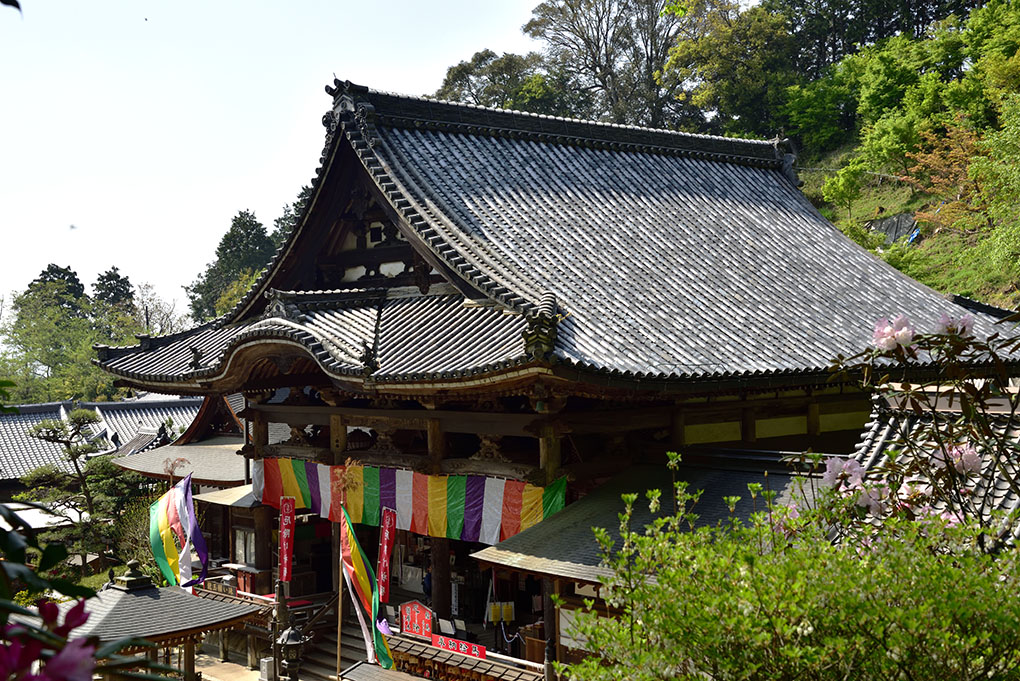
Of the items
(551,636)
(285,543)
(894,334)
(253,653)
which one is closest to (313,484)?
(285,543)

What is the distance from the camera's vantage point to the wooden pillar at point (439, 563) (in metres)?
13.2

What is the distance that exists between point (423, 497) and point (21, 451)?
30372 mm

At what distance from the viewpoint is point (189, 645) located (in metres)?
12.5

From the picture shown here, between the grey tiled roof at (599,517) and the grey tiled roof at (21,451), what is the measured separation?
101 ft

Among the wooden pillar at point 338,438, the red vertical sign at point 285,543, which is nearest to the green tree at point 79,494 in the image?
the red vertical sign at point 285,543

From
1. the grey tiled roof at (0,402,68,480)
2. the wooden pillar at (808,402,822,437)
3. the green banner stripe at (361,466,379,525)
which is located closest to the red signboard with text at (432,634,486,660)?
the green banner stripe at (361,466,379,525)

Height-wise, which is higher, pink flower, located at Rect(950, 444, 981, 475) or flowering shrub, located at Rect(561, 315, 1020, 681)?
pink flower, located at Rect(950, 444, 981, 475)

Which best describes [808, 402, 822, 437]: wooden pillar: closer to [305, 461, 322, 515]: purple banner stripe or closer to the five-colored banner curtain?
the five-colored banner curtain

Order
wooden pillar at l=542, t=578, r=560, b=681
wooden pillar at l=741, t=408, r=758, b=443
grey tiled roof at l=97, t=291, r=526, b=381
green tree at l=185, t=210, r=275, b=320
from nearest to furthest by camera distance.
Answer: wooden pillar at l=542, t=578, r=560, b=681 < grey tiled roof at l=97, t=291, r=526, b=381 < wooden pillar at l=741, t=408, r=758, b=443 < green tree at l=185, t=210, r=275, b=320

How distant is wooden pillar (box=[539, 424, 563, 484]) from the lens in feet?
37.8

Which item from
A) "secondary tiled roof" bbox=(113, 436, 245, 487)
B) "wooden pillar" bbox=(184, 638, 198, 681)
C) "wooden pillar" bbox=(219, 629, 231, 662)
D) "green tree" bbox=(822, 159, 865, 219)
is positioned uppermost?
"green tree" bbox=(822, 159, 865, 219)

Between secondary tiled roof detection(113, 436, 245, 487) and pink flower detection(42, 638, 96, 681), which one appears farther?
secondary tiled roof detection(113, 436, 245, 487)

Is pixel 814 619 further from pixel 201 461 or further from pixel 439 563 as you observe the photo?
pixel 201 461

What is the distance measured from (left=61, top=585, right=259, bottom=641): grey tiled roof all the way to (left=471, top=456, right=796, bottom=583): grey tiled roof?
415cm
